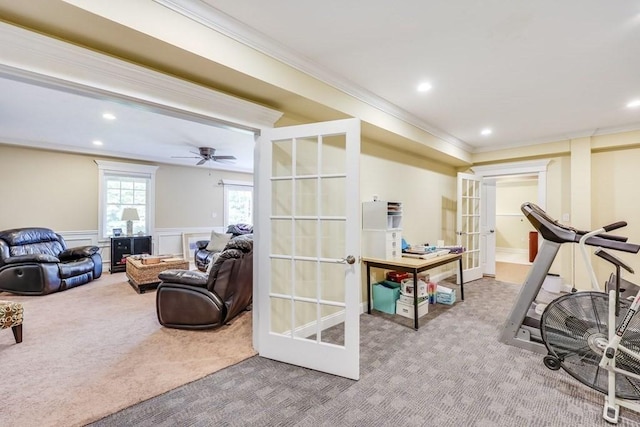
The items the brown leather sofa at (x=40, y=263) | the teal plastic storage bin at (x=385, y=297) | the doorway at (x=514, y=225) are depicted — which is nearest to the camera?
the teal plastic storage bin at (x=385, y=297)

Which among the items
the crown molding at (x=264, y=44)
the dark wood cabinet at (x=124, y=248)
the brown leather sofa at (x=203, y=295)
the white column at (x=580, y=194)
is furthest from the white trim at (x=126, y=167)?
the white column at (x=580, y=194)

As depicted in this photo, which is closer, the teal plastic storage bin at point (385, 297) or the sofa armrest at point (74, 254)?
the teal plastic storage bin at point (385, 297)

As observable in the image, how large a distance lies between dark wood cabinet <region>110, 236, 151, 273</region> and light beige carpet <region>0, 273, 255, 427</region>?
2141mm

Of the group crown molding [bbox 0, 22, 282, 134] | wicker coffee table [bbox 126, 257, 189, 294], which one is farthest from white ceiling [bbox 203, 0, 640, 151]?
wicker coffee table [bbox 126, 257, 189, 294]

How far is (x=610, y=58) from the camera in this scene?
2.33 metres

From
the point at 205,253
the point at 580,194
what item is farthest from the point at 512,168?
the point at 205,253

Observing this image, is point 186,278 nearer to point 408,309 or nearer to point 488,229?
point 408,309

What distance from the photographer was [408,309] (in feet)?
11.2

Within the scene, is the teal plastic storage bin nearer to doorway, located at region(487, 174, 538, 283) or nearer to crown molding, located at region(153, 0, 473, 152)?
crown molding, located at region(153, 0, 473, 152)

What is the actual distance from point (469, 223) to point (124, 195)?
7.41m

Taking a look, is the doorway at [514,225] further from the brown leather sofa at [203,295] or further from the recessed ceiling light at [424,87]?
the brown leather sofa at [203,295]

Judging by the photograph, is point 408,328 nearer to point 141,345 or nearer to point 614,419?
point 614,419

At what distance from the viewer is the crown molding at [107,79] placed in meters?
1.51

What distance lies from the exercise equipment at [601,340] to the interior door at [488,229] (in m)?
3.29
